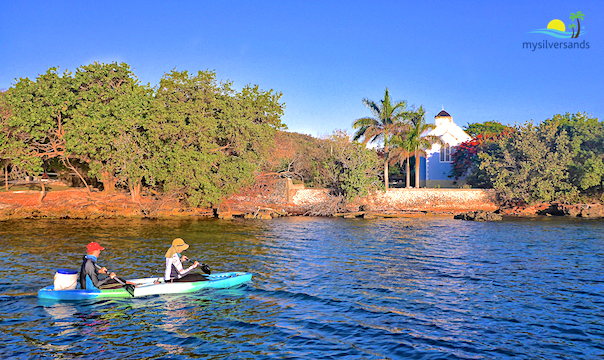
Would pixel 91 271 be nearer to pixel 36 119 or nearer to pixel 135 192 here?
pixel 135 192

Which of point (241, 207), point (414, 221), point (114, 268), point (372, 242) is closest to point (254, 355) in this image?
point (114, 268)

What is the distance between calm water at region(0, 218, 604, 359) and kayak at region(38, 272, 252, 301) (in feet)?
0.86

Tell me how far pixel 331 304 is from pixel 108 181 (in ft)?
107

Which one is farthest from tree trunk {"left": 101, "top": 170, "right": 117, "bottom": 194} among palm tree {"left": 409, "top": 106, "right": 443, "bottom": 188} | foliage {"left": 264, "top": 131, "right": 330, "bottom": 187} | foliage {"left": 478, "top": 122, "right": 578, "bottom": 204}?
foliage {"left": 478, "top": 122, "right": 578, "bottom": 204}

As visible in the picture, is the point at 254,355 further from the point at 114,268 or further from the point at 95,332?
the point at 114,268

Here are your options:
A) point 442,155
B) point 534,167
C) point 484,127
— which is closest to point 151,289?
point 534,167

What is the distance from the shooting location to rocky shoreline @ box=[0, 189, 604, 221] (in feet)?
124

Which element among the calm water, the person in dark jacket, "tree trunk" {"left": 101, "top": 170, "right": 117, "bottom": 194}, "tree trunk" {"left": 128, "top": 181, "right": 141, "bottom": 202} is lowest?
the calm water

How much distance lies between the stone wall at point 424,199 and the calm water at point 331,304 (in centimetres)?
1924

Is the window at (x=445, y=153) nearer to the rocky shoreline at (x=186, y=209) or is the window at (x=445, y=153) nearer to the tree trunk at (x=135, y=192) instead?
the rocky shoreline at (x=186, y=209)

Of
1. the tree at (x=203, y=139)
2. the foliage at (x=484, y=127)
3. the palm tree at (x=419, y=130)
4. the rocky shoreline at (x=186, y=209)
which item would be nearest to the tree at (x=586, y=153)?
the rocky shoreline at (x=186, y=209)

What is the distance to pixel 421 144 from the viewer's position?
5084 cm

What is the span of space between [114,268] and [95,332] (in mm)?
7399

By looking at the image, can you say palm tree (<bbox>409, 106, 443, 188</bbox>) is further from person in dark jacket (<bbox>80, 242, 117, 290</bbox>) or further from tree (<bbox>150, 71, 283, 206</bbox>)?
person in dark jacket (<bbox>80, 242, 117, 290</bbox>)
